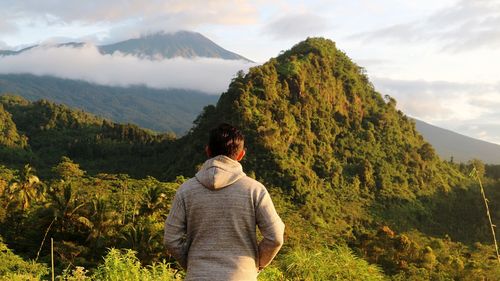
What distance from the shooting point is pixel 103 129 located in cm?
7538

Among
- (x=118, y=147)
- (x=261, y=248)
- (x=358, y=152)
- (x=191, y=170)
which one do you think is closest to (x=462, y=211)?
(x=358, y=152)

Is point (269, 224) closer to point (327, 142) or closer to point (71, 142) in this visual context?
point (327, 142)

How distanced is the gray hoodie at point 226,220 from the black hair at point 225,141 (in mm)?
43

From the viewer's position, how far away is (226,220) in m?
2.87

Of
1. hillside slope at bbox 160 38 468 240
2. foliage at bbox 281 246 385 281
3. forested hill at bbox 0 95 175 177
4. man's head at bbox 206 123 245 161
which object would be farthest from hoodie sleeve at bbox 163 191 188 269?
forested hill at bbox 0 95 175 177

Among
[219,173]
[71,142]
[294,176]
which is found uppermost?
[219,173]

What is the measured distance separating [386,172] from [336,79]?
13.2 m

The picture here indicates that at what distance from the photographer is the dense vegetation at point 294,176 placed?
2677cm

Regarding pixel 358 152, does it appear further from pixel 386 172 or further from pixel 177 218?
pixel 177 218

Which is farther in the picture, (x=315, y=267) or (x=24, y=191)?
(x=24, y=191)

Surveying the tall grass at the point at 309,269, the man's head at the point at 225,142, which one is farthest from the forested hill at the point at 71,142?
the man's head at the point at 225,142

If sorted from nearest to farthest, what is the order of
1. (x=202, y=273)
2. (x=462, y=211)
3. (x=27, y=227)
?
(x=202, y=273) → (x=27, y=227) → (x=462, y=211)

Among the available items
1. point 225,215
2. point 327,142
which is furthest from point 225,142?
point 327,142

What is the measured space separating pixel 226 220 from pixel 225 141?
0.44m
